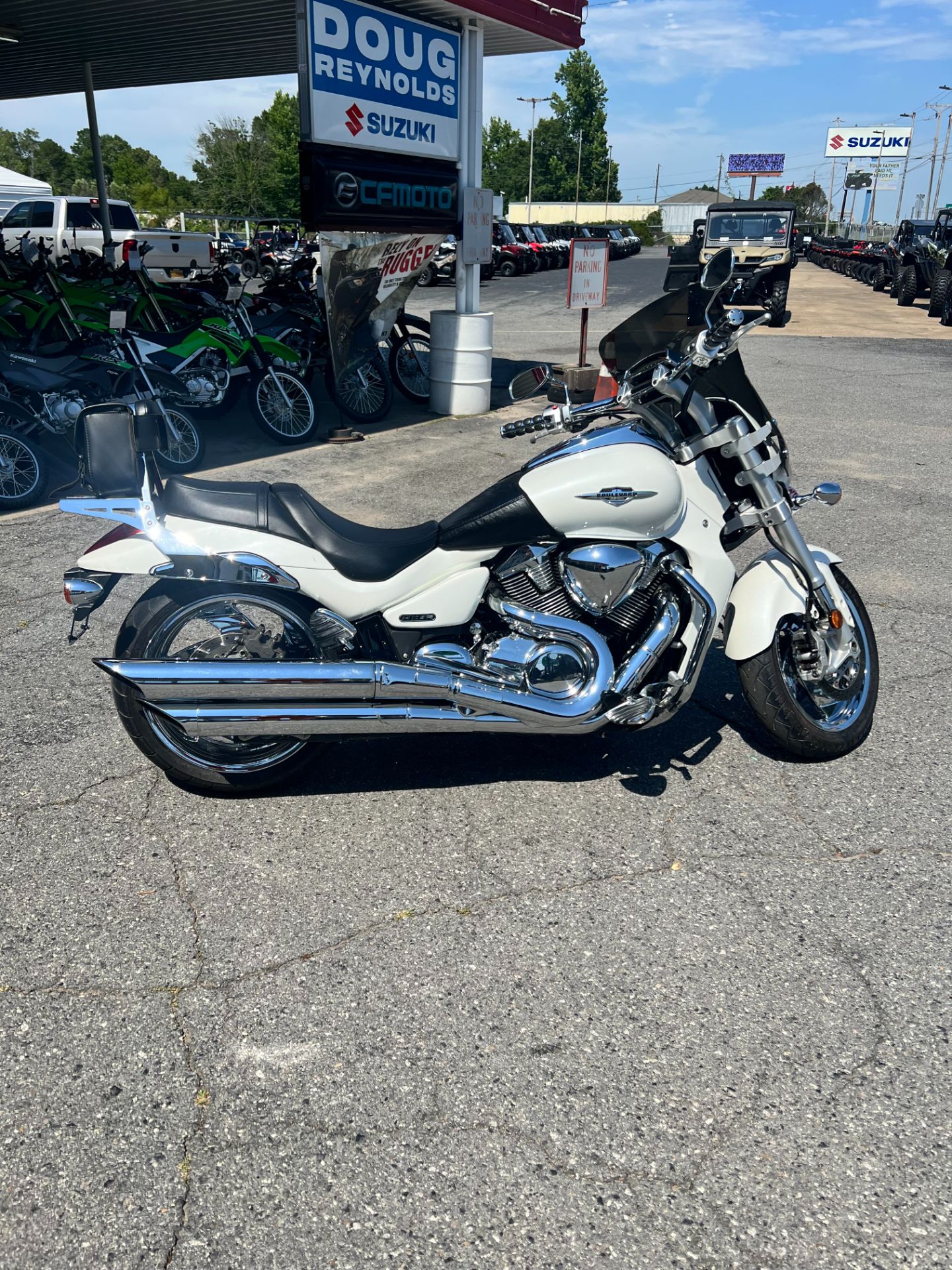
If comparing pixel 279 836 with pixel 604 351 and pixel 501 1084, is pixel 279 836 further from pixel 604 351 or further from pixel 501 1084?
pixel 604 351

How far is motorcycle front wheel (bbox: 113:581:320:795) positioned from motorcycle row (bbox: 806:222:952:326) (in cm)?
2076

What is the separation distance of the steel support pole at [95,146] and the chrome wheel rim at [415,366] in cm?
644

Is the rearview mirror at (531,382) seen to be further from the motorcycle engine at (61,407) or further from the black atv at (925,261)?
the black atv at (925,261)

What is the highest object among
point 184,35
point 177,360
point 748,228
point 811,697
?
point 184,35

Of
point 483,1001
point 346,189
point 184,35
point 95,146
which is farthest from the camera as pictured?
point 95,146

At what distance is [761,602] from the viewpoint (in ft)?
11.3

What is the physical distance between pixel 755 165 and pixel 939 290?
90.1 metres

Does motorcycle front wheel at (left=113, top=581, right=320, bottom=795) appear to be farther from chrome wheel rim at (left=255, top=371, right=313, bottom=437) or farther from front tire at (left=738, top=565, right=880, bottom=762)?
chrome wheel rim at (left=255, top=371, right=313, bottom=437)

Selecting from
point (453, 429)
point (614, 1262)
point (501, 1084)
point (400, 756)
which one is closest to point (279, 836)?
point (400, 756)

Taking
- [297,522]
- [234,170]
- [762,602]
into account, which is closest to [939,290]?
[762,602]

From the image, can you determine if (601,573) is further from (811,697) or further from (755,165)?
(755,165)

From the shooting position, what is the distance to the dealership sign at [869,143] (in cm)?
10162

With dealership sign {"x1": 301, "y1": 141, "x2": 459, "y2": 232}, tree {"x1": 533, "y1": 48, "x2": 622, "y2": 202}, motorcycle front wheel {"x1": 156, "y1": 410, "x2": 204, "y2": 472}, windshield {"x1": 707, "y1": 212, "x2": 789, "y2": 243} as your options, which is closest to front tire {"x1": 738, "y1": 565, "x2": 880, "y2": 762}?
motorcycle front wheel {"x1": 156, "y1": 410, "x2": 204, "y2": 472}

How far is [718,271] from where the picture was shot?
3.01 m
